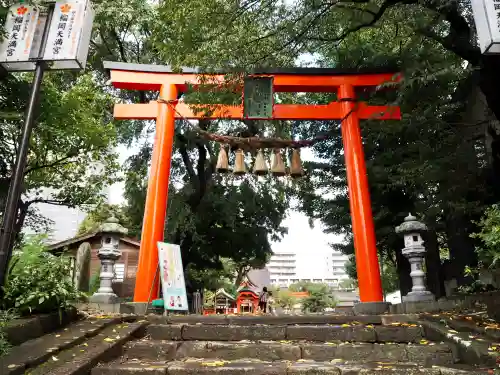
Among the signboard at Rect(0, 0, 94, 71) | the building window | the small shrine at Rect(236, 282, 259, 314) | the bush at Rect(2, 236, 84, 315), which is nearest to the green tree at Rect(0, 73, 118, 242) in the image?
the signboard at Rect(0, 0, 94, 71)

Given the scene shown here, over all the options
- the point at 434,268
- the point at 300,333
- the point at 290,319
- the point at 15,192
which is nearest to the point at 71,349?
the point at 15,192

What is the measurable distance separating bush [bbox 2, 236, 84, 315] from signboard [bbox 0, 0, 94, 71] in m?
2.14

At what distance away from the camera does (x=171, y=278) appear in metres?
7.61

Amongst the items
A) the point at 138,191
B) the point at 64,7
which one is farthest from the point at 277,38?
the point at 138,191

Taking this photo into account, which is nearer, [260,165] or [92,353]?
[92,353]

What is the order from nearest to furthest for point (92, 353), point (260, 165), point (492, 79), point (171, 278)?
point (92, 353) < point (492, 79) < point (171, 278) < point (260, 165)

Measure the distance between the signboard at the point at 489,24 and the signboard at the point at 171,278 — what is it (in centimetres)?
599

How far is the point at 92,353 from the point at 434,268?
10.5 metres

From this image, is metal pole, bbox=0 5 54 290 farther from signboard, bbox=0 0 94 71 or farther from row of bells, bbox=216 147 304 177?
row of bells, bbox=216 147 304 177

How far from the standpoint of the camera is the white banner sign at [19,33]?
4480 mm

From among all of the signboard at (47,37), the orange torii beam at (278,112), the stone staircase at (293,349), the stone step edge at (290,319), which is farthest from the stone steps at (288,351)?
the orange torii beam at (278,112)

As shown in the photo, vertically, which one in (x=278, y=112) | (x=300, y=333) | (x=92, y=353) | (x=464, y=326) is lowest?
(x=92, y=353)

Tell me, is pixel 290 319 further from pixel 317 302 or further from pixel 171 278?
pixel 317 302

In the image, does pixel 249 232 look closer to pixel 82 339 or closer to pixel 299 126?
pixel 299 126
